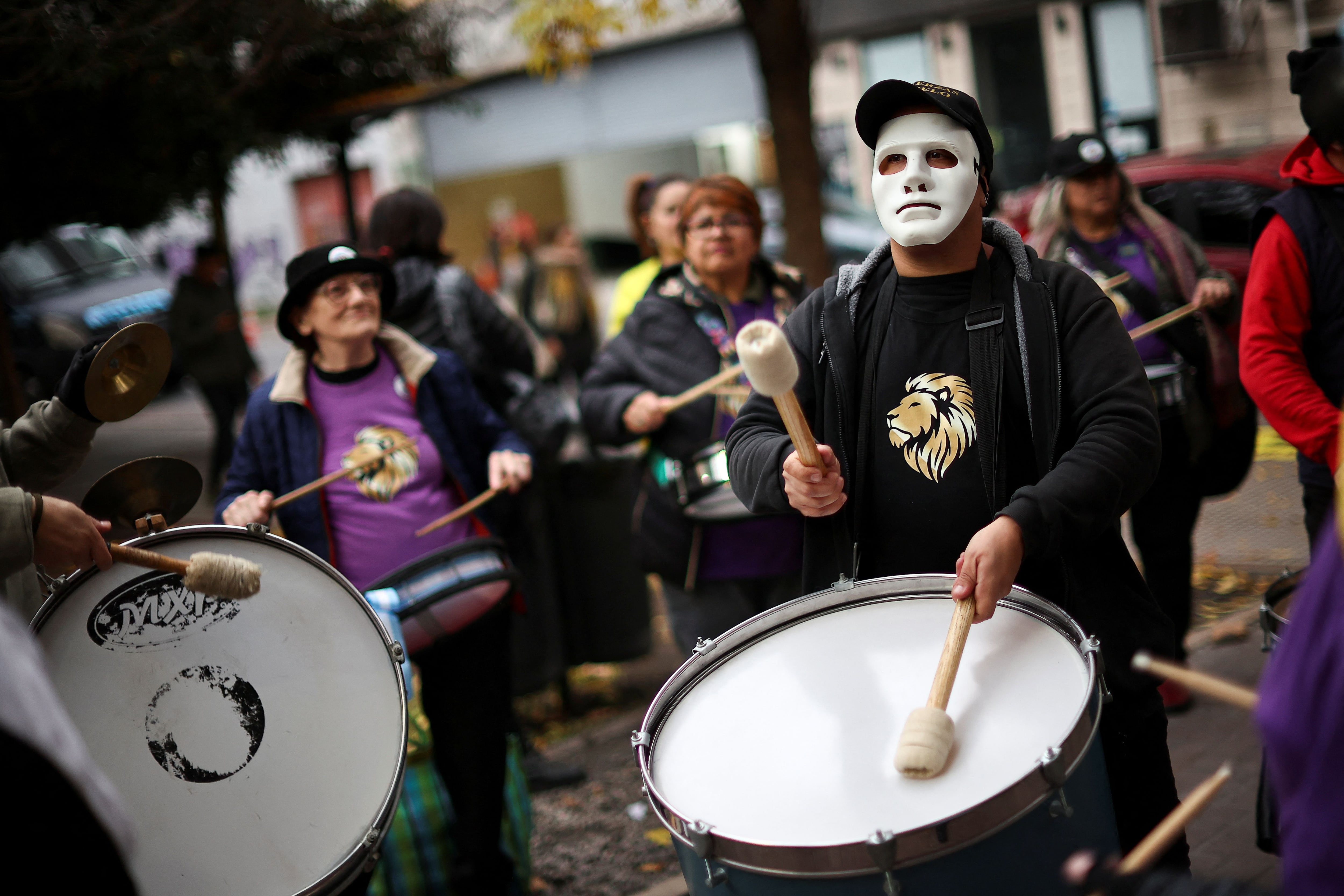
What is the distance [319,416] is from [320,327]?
24 cm

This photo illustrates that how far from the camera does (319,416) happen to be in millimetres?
3336

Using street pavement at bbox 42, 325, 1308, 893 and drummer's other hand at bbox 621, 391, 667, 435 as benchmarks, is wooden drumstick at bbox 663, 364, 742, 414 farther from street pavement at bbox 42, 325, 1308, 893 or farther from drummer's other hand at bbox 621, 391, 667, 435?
street pavement at bbox 42, 325, 1308, 893

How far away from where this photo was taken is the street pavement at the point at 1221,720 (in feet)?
11.2

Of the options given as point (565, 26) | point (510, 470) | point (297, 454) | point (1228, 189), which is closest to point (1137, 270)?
point (510, 470)

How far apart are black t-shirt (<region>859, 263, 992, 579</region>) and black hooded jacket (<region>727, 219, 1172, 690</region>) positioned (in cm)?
5

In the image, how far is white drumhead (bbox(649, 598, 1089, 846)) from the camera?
1787 millimetres

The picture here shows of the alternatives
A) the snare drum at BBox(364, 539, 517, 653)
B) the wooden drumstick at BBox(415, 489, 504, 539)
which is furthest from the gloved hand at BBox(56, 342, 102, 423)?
the wooden drumstick at BBox(415, 489, 504, 539)

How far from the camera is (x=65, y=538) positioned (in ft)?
7.00

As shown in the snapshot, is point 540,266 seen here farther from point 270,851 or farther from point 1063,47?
point 270,851

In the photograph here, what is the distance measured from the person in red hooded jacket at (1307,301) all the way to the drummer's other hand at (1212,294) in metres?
0.87

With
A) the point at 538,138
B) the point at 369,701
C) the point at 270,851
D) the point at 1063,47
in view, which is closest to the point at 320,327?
the point at 369,701

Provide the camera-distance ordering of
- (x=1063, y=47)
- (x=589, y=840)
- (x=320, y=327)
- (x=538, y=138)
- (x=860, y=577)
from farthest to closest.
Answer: (x=538, y=138), (x=1063, y=47), (x=589, y=840), (x=320, y=327), (x=860, y=577)

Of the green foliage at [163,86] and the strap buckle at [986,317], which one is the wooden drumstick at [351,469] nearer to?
the green foliage at [163,86]

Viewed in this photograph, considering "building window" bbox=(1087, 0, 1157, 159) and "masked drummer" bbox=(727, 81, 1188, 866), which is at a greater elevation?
"building window" bbox=(1087, 0, 1157, 159)
